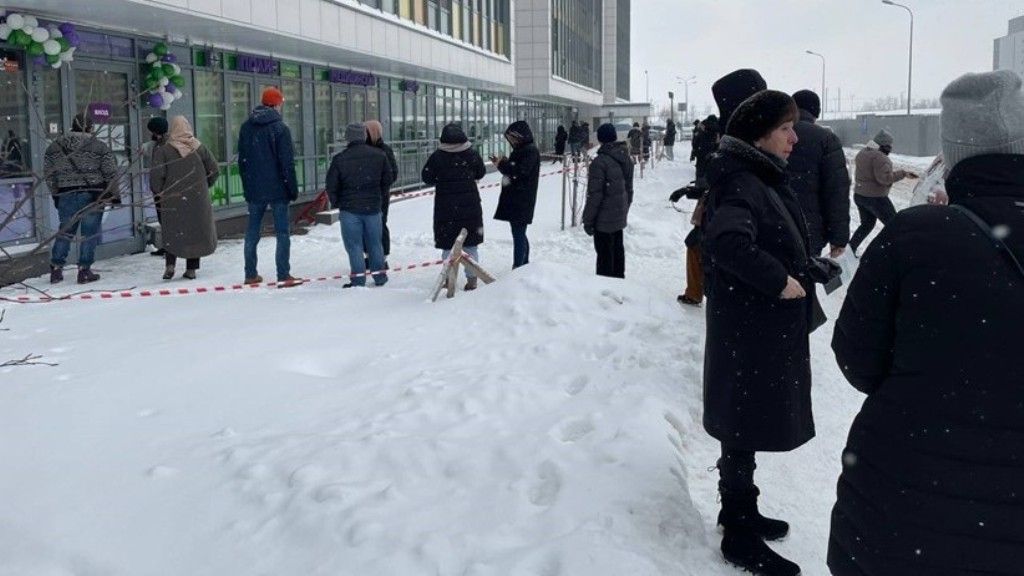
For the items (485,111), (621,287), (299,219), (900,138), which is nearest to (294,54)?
(299,219)

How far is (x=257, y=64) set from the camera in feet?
53.3

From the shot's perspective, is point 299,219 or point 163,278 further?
point 299,219

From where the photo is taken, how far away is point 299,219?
51.4 ft

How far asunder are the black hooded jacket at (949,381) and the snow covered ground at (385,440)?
1.42 metres

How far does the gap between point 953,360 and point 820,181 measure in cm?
468

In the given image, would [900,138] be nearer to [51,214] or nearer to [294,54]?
[294,54]

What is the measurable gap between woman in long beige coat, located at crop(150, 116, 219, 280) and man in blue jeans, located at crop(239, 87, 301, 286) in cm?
71

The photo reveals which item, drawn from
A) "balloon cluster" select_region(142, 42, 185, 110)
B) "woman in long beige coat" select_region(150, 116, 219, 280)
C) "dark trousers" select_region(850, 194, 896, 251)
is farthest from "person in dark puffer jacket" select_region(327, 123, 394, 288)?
"dark trousers" select_region(850, 194, 896, 251)

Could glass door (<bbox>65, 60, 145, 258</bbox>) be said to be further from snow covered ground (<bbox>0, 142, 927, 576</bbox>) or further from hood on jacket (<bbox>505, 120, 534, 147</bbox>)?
hood on jacket (<bbox>505, 120, 534, 147</bbox>)

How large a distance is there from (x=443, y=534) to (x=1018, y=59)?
8101 cm

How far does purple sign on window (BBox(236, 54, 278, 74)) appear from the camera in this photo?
1567 centimetres

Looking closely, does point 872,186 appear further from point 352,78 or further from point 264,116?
point 352,78

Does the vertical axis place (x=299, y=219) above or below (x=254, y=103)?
below

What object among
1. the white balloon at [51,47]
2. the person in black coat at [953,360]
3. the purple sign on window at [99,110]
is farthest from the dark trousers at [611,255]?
the person in black coat at [953,360]
